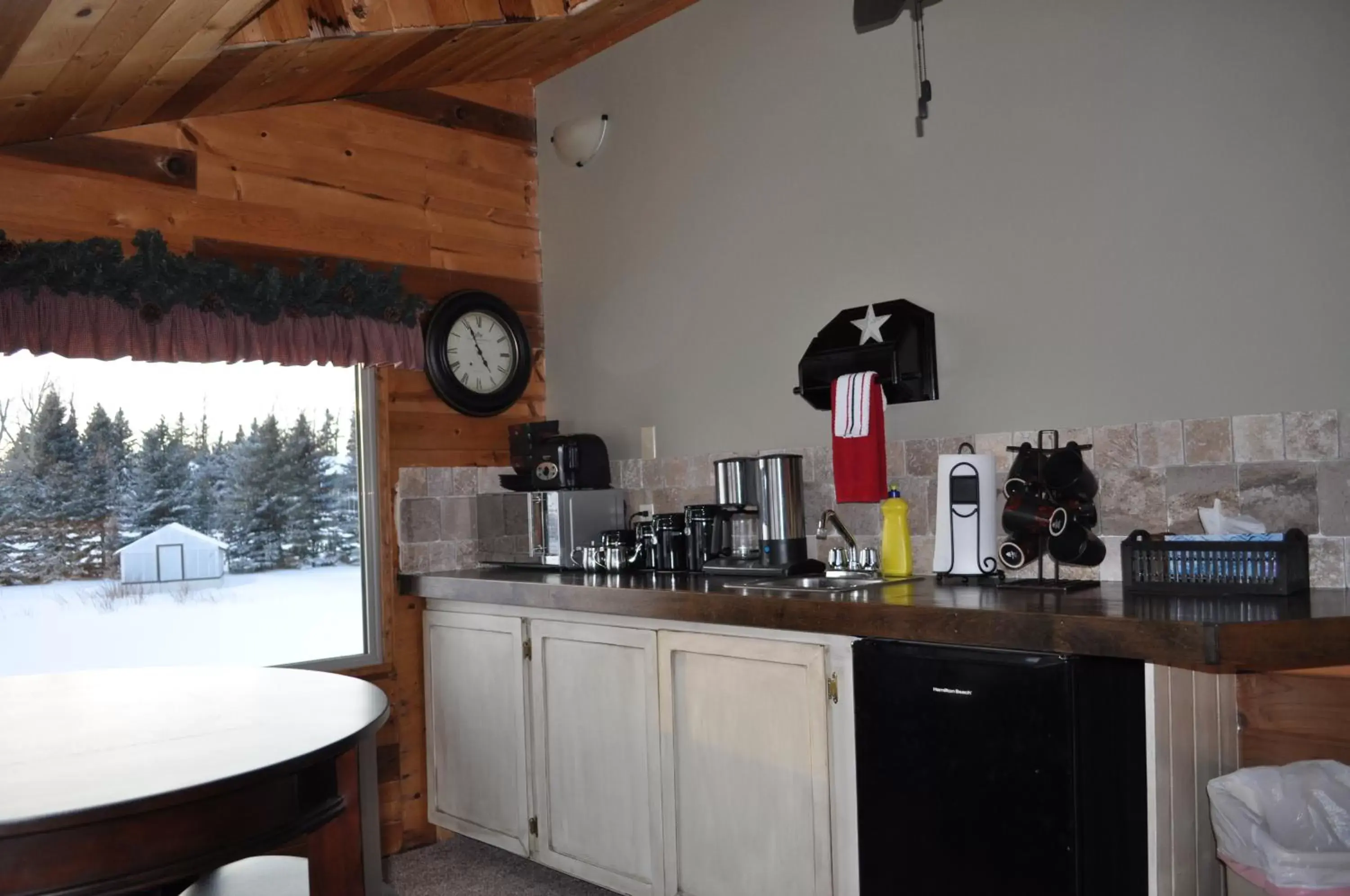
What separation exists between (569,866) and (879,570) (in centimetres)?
130

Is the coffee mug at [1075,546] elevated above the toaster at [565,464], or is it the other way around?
the toaster at [565,464]

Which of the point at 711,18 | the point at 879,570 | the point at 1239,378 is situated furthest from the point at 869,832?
the point at 711,18

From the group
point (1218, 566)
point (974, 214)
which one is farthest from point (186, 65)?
point (1218, 566)

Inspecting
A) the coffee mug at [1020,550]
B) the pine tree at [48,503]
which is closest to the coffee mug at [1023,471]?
the coffee mug at [1020,550]

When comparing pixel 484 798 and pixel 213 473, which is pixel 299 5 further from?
pixel 484 798

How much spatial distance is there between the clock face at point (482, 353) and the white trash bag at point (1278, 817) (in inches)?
115

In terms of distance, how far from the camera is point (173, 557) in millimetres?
3539

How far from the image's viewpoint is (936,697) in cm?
228

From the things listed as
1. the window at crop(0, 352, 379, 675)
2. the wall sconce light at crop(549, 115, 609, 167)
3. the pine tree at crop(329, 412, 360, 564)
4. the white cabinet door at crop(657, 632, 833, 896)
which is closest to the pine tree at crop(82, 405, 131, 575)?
the window at crop(0, 352, 379, 675)

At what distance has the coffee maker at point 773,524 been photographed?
3.23m

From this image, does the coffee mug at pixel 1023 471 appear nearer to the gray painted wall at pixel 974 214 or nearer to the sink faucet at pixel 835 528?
the gray painted wall at pixel 974 214

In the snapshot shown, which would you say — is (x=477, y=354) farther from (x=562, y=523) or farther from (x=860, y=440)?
(x=860, y=440)

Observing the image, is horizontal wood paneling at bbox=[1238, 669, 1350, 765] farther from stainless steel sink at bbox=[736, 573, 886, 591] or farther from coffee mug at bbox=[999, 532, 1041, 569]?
stainless steel sink at bbox=[736, 573, 886, 591]

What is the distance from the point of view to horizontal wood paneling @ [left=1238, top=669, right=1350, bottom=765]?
2406 mm
